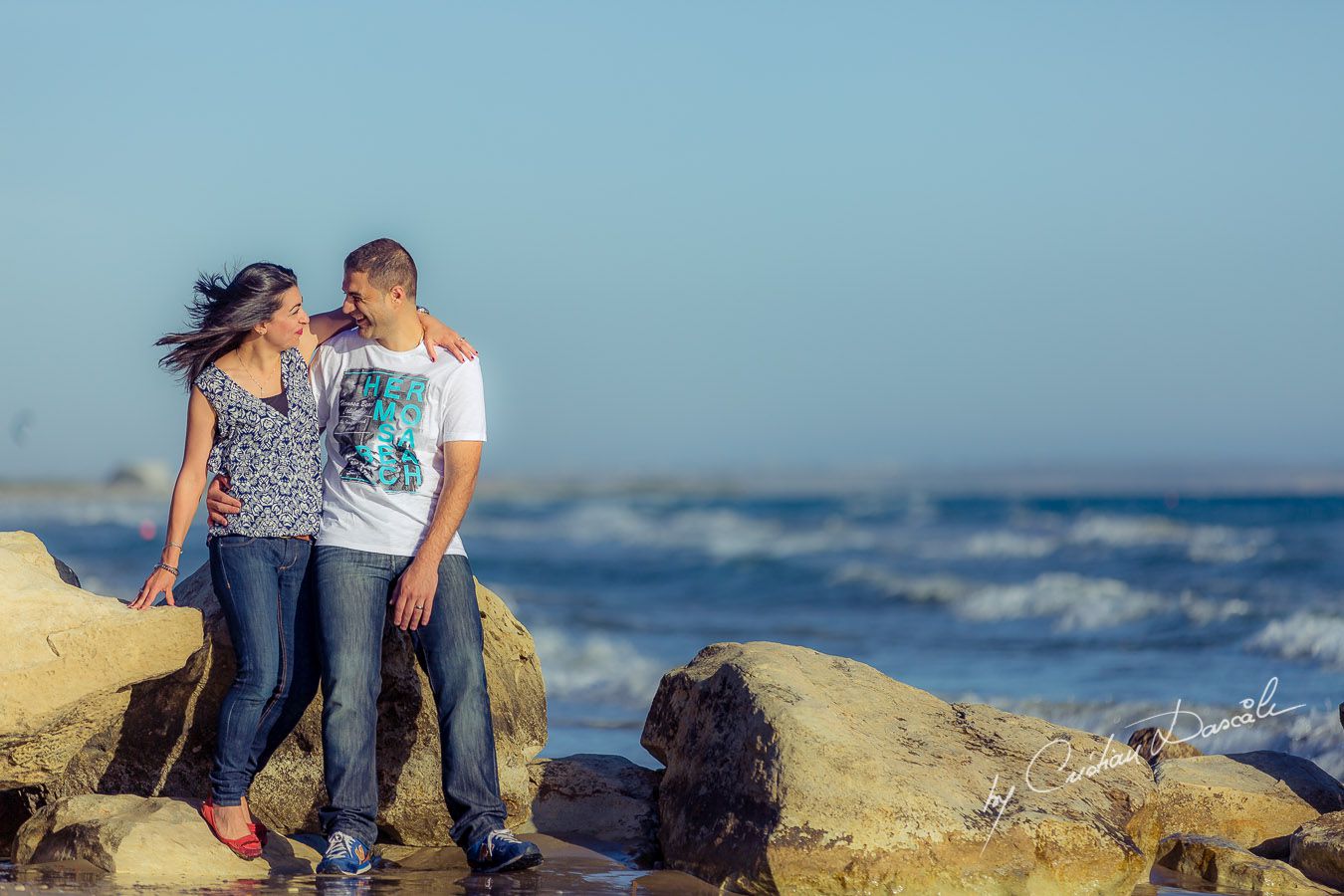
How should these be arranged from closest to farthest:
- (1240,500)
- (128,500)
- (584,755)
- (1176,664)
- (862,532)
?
(584,755) → (1176,664) → (862,532) → (1240,500) → (128,500)

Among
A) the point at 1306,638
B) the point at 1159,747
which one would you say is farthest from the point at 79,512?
the point at 1159,747

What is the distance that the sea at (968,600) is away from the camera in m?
9.95

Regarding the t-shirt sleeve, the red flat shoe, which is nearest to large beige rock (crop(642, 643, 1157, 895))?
the t-shirt sleeve

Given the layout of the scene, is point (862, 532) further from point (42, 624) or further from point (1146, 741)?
point (42, 624)

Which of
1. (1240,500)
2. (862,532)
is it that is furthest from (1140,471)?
(862,532)

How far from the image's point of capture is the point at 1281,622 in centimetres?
1263

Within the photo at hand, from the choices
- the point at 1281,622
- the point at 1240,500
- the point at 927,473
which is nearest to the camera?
the point at 1281,622

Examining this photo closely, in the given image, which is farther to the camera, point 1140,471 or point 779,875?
point 1140,471

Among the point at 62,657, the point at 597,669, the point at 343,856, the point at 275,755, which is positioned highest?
the point at 62,657

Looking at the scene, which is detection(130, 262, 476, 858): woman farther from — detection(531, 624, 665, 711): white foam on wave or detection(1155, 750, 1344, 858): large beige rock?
detection(531, 624, 665, 711): white foam on wave

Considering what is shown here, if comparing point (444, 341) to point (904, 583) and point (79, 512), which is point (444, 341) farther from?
point (79, 512)

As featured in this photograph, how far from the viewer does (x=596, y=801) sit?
222 inches

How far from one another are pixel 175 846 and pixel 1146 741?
4879mm

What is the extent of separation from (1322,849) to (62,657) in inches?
183
